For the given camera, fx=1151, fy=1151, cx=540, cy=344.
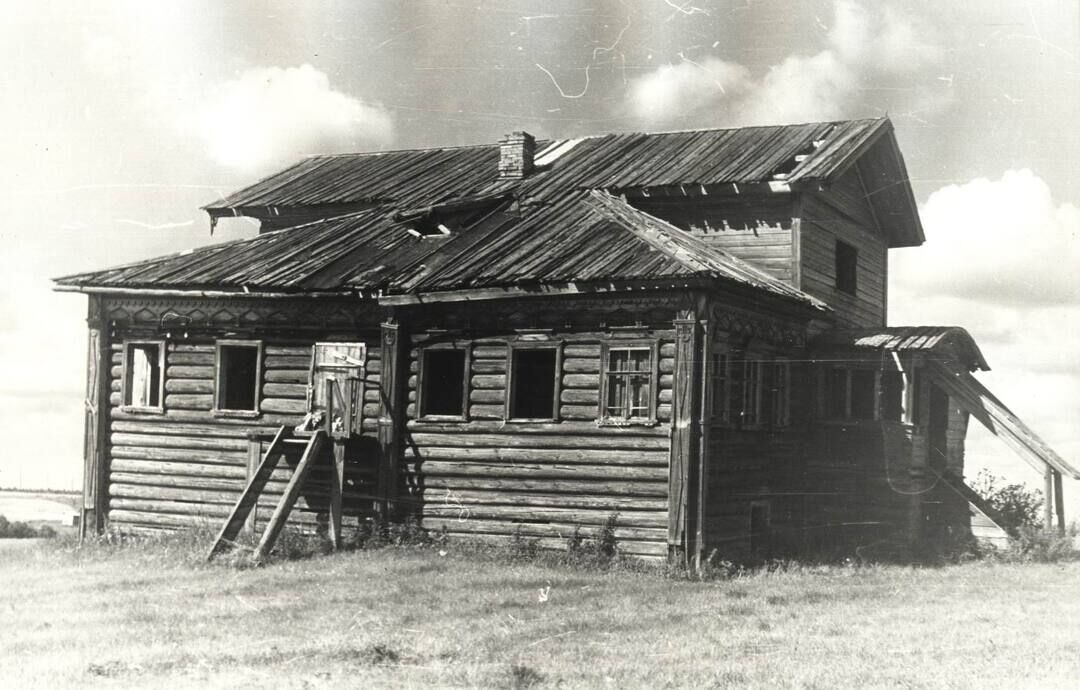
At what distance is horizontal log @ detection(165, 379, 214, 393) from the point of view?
18795mm

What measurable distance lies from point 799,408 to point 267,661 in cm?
1194

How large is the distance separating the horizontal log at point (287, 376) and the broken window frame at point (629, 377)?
487 cm

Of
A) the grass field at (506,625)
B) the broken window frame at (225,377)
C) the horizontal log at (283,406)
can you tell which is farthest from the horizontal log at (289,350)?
the grass field at (506,625)

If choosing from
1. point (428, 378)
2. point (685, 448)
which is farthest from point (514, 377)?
point (685, 448)

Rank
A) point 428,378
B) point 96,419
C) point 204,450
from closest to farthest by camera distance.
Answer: point 428,378, point 204,450, point 96,419

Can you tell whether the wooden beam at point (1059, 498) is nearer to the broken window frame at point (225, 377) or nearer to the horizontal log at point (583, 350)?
the horizontal log at point (583, 350)

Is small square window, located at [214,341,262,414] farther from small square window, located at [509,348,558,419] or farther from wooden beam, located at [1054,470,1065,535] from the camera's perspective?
wooden beam, located at [1054,470,1065,535]

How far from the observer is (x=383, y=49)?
44.4 feet

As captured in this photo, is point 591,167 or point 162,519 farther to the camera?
→ point 591,167

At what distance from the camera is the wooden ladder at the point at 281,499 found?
15891mm

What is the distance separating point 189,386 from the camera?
18.9 m

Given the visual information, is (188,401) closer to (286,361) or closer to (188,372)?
(188,372)

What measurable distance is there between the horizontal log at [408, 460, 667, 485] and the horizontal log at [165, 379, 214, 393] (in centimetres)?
377

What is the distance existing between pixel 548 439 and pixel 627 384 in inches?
57.7
